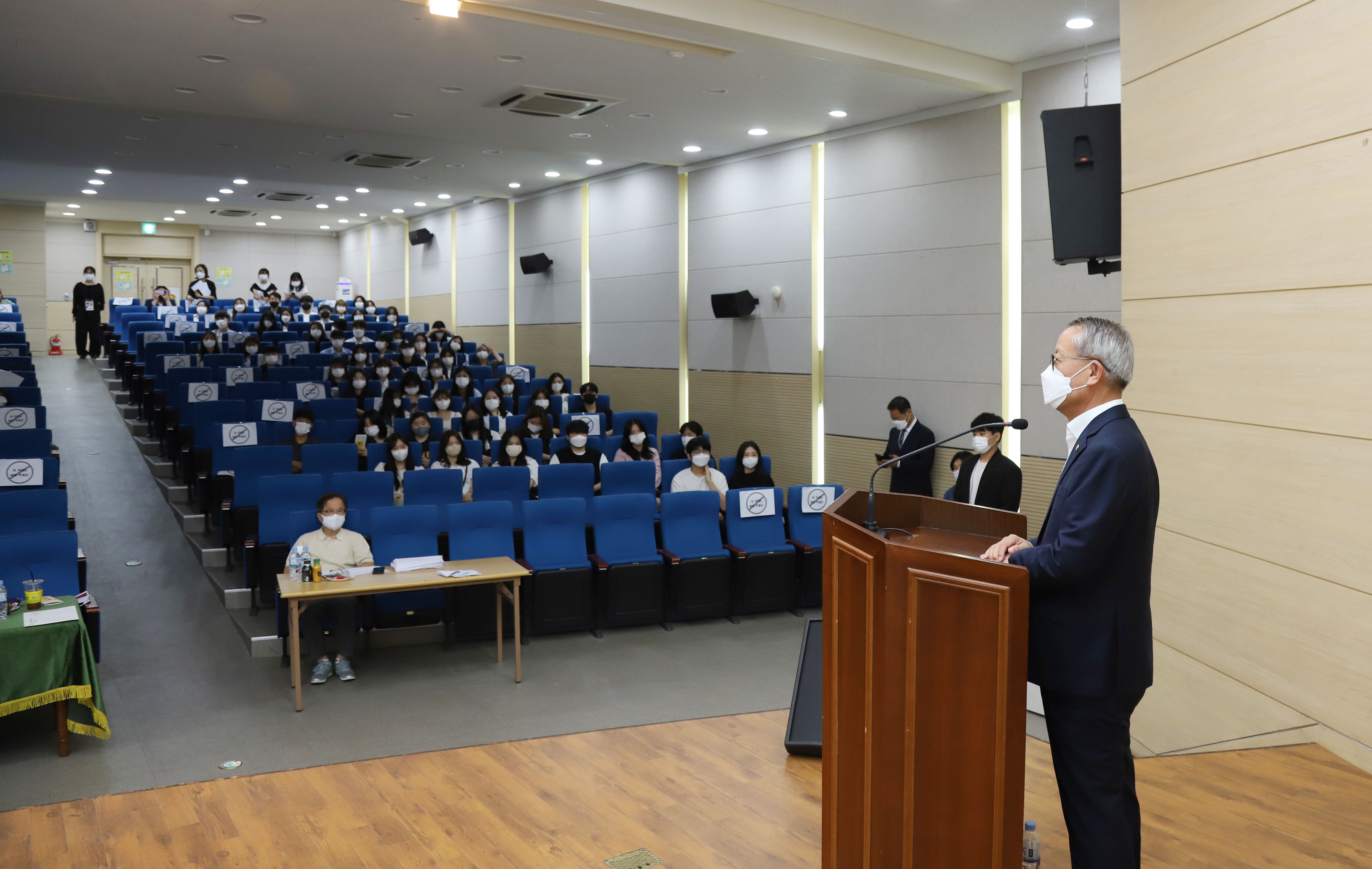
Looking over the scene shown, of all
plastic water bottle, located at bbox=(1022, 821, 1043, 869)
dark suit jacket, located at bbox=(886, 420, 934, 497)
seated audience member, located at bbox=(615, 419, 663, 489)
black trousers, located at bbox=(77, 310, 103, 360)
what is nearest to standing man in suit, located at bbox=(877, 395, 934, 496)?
dark suit jacket, located at bbox=(886, 420, 934, 497)

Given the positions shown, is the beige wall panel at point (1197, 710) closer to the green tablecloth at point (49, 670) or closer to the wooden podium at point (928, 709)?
the wooden podium at point (928, 709)

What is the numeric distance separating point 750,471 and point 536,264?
8058 mm

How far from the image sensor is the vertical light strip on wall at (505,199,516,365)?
16219 millimetres

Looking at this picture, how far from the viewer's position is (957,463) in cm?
815

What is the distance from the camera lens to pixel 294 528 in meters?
6.25

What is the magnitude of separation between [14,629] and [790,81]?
6580 millimetres

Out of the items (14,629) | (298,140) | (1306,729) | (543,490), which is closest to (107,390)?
(298,140)

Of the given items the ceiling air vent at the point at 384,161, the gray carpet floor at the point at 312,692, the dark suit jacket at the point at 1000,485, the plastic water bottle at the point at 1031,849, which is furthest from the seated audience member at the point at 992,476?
the ceiling air vent at the point at 384,161

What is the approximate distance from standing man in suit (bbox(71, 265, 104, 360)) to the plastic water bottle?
59.0 feet

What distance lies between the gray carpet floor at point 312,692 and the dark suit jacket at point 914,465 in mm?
1985

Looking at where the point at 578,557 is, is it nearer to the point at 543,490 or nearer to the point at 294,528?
the point at 543,490

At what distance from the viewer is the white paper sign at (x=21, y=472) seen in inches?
267

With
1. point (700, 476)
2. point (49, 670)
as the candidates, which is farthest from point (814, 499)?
point (49, 670)

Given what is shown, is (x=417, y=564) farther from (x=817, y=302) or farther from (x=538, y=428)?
(x=817, y=302)
